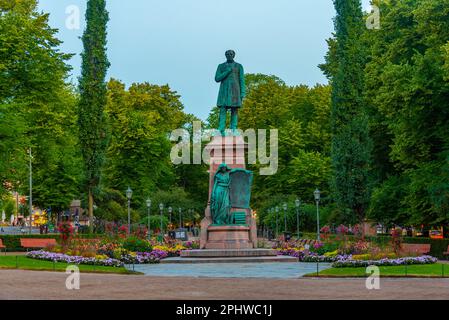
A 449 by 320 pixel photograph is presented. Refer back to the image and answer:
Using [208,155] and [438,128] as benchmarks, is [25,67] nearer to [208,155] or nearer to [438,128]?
[208,155]

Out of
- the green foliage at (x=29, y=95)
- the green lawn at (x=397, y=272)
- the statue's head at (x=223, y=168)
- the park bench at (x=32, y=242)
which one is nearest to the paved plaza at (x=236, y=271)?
the green lawn at (x=397, y=272)

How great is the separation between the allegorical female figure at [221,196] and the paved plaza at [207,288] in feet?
34.4

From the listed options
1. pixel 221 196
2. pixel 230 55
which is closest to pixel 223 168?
pixel 221 196

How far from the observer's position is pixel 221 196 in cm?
2984

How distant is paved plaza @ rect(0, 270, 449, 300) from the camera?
1463 centimetres

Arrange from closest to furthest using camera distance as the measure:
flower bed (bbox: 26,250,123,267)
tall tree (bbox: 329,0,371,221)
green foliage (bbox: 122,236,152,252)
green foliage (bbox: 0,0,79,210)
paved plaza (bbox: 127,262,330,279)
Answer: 1. paved plaza (bbox: 127,262,330,279)
2. flower bed (bbox: 26,250,123,267)
3. green foliage (bbox: 122,236,152,252)
4. green foliage (bbox: 0,0,79,210)
5. tall tree (bbox: 329,0,371,221)

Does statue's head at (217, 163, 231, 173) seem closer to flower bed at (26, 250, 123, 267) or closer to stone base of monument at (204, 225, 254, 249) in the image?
stone base of monument at (204, 225, 254, 249)

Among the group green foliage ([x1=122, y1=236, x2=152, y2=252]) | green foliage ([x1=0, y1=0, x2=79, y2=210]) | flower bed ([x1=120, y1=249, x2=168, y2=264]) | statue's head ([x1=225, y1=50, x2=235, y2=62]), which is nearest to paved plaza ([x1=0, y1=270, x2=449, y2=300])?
flower bed ([x1=120, y1=249, x2=168, y2=264])

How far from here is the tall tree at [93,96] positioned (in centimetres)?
4997

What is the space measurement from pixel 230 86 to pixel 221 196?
5.57m

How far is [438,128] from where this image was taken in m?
34.4

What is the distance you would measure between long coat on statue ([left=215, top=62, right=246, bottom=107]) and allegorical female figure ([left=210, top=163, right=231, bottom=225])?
3.68m

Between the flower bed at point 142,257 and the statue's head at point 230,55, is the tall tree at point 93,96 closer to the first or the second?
the statue's head at point 230,55

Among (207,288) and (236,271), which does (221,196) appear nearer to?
(236,271)
